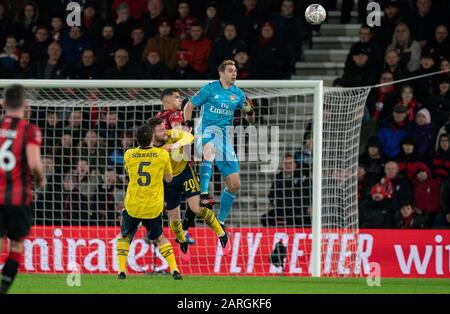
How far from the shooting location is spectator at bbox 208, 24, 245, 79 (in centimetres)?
1959

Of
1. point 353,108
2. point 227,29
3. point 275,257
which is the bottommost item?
point 275,257

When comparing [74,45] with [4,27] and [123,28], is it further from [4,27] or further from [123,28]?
[4,27]


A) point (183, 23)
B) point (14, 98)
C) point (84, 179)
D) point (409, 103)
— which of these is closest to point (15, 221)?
point (14, 98)

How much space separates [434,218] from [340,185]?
5.17ft

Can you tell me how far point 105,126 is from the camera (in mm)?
17812

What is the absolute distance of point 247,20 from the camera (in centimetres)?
2038

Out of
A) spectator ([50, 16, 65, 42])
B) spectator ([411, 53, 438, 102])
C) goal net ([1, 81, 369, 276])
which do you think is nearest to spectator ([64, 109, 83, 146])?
goal net ([1, 81, 369, 276])

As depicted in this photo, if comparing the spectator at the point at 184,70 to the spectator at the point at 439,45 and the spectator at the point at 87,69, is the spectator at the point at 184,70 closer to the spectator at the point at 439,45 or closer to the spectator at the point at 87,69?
the spectator at the point at 87,69

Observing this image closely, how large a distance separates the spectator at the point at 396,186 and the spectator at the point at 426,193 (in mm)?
151

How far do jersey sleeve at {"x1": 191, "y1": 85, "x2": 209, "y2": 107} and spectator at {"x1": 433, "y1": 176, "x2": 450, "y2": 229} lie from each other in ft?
15.5

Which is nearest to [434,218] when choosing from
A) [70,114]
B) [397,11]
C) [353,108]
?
[353,108]

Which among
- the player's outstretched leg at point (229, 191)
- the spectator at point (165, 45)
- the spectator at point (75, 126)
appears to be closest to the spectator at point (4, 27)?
the spectator at point (165, 45)

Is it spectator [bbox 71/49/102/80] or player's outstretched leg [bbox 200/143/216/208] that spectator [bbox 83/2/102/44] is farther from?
player's outstretched leg [bbox 200/143/216/208]

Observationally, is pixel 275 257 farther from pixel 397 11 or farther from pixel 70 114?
pixel 397 11
